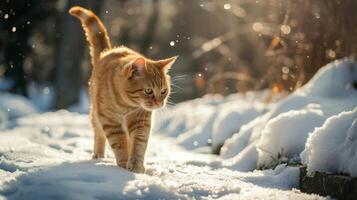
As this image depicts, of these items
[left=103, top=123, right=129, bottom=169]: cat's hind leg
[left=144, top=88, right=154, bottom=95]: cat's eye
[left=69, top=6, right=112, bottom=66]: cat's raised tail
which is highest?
[left=69, top=6, right=112, bottom=66]: cat's raised tail

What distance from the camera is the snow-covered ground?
2.72 meters

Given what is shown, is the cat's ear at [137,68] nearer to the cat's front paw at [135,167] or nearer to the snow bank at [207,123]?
the cat's front paw at [135,167]

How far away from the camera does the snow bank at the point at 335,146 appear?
2900mm

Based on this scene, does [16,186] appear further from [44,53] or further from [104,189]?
[44,53]

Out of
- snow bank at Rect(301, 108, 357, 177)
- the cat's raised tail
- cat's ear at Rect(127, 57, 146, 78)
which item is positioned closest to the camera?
snow bank at Rect(301, 108, 357, 177)

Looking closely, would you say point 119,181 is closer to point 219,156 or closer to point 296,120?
point 296,120

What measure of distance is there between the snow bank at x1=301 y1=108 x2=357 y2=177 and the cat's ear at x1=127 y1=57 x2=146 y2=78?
1268 mm

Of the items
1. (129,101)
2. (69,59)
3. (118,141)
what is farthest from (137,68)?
(69,59)

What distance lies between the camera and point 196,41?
36.7ft

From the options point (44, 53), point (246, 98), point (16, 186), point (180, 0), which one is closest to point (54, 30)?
point (44, 53)

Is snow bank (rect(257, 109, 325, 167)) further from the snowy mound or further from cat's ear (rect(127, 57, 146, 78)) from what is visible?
cat's ear (rect(127, 57, 146, 78))

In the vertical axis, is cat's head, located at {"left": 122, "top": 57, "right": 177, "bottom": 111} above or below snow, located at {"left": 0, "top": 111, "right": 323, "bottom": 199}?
above

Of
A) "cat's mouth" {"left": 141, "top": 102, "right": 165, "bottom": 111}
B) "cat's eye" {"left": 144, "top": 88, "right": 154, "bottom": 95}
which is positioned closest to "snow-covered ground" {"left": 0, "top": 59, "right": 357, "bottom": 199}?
"cat's mouth" {"left": 141, "top": 102, "right": 165, "bottom": 111}

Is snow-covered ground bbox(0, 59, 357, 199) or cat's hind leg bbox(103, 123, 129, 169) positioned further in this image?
cat's hind leg bbox(103, 123, 129, 169)
